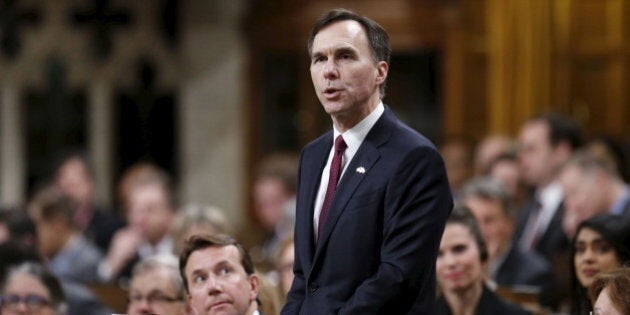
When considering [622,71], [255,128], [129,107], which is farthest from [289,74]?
[622,71]

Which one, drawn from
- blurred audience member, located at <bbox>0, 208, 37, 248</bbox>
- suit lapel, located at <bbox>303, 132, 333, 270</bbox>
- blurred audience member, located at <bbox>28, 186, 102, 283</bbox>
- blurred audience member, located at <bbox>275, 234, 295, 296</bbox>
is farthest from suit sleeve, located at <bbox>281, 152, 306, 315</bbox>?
blurred audience member, located at <bbox>28, 186, 102, 283</bbox>

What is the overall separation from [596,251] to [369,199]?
62.5 inches

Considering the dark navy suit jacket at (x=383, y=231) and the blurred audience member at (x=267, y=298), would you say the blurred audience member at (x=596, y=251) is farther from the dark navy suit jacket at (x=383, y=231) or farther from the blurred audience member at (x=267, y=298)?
the dark navy suit jacket at (x=383, y=231)

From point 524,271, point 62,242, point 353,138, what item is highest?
point 62,242

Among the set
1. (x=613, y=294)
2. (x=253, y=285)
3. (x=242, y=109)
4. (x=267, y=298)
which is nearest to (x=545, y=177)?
(x=267, y=298)

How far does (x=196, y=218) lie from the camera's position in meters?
7.19

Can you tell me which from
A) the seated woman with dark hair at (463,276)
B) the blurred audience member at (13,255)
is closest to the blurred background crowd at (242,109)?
the blurred audience member at (13,255)

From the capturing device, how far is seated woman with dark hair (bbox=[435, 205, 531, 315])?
5.31 m

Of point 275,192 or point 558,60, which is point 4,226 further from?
point 558,60

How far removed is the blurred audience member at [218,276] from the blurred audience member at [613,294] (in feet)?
3.58

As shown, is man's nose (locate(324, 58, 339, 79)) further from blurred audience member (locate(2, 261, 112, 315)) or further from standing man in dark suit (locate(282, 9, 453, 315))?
blurred audience member (locate(2, 261, 112, 315))

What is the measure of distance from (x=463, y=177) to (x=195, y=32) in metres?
4.36

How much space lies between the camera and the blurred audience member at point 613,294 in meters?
3.99

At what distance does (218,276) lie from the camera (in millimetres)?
4367
